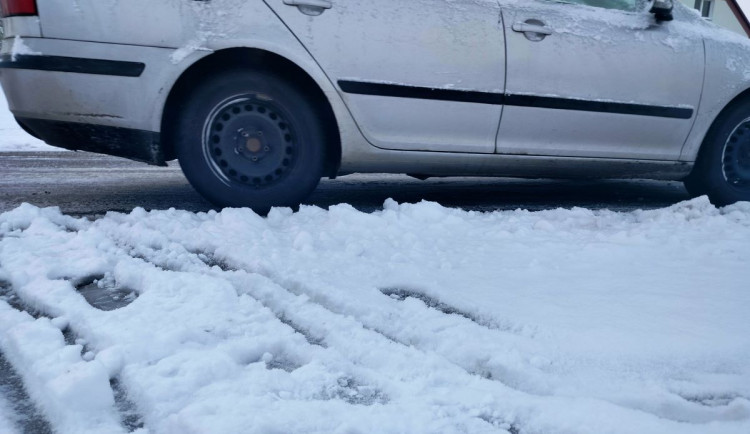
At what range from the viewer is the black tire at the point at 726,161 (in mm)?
4141

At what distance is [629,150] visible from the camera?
3941 millimetres

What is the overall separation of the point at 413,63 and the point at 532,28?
0.73m

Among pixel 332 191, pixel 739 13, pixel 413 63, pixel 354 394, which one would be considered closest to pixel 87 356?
pixel 354 394

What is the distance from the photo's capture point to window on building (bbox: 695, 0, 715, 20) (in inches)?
Result: 966

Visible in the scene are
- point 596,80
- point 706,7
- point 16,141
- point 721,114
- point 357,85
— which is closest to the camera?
point 357,85

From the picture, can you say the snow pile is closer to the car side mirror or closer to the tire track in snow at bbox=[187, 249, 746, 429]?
the tire track in snow at bbox=[187, 249, 746, 429]

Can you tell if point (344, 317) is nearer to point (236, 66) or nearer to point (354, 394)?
point (354, 394)

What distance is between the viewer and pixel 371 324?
1.94 metres

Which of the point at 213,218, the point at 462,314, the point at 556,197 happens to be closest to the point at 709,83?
the point at 556,197

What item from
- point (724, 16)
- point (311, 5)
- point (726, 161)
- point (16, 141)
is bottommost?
point (724, 16)

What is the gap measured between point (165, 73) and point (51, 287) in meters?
1.40

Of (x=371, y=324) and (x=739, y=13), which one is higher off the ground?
(x=371, y=324)

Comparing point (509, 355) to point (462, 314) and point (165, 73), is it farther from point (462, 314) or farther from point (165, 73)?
point (165, 73)

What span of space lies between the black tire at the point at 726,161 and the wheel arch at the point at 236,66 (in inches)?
97.3
